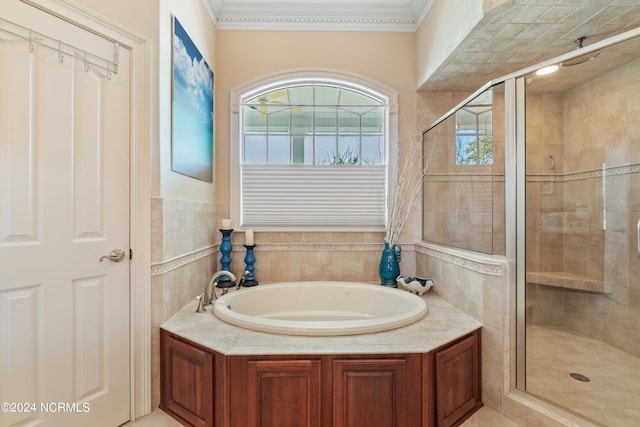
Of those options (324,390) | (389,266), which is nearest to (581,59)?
(389,266)

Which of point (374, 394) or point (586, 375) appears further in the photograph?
point (586, 375)

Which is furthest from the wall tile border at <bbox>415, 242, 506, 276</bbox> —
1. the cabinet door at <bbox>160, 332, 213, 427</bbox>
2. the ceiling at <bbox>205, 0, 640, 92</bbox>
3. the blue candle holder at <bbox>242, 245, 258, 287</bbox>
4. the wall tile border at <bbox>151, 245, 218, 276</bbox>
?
the wall tile border at <bbox>151, 245, 218, 276</bbox>

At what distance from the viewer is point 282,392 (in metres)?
1.32

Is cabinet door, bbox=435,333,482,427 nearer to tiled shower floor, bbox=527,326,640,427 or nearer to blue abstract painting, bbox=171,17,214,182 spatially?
tiled shower floor, bbox=527,326,640,427

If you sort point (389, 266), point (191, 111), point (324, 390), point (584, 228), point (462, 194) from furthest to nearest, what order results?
point (389, 266) → point (462, 194) → point (584, 228) → point (191, 111) → point (324, 390)

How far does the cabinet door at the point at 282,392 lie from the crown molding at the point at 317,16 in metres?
2.63

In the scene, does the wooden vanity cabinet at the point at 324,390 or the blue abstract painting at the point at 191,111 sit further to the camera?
the blue abstract painting at the point at 191,111

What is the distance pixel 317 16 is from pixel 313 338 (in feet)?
8.43

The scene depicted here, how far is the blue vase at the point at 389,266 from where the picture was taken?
2.43 m

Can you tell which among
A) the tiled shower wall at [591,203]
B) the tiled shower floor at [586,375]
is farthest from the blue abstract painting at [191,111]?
the tiled shower floor at [586,375]

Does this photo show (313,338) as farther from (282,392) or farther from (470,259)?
(470,259)

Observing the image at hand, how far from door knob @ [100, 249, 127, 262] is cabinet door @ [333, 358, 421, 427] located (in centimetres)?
120

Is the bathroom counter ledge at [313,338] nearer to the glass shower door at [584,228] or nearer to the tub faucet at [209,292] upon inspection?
the tub faucet at [209,292]

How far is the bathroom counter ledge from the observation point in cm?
135
